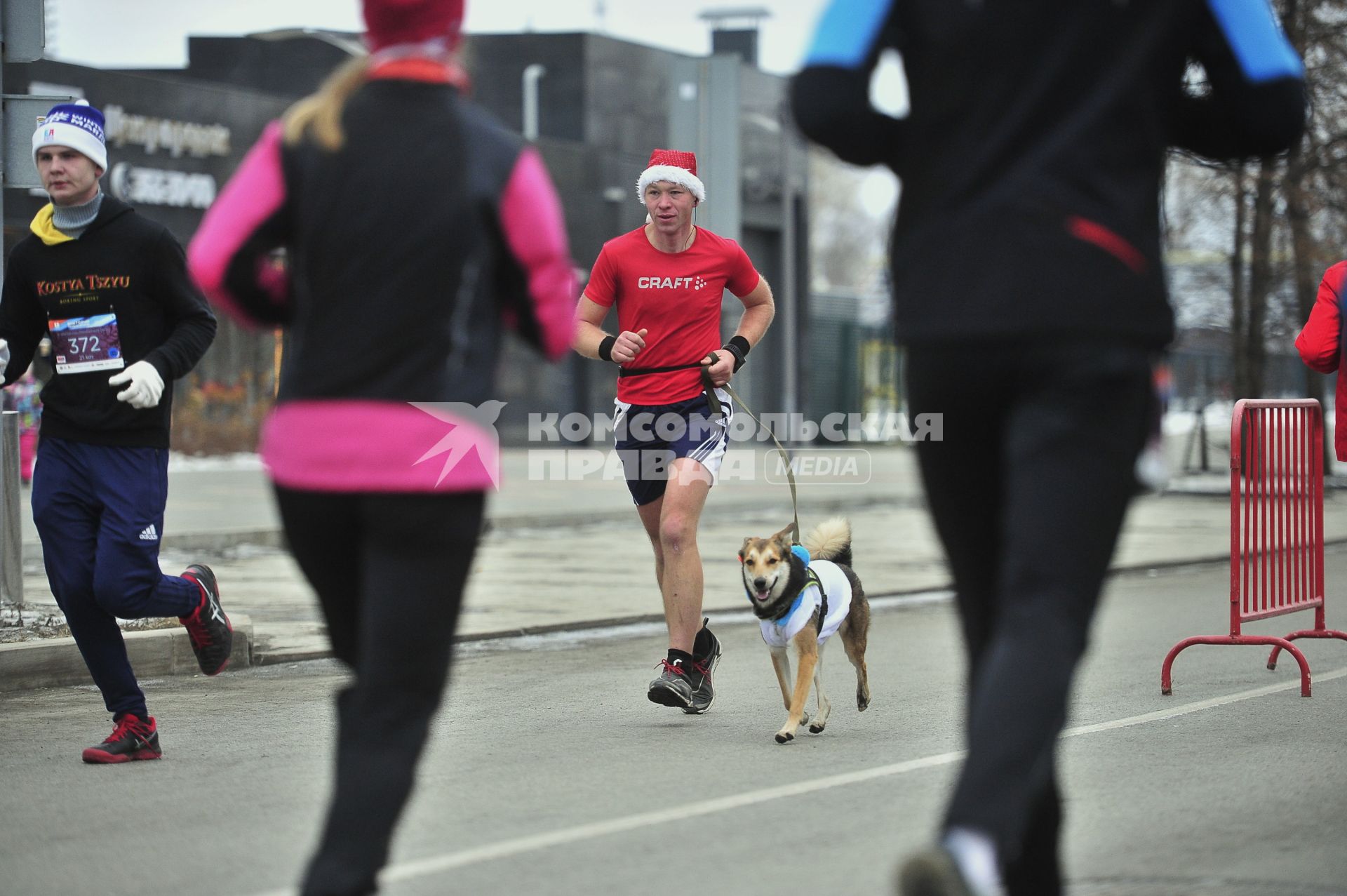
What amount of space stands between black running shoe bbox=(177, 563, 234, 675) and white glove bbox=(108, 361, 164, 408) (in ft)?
2.67

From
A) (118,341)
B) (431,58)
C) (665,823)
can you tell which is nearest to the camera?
(431,58)

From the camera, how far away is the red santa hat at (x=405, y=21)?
3182 millimetres

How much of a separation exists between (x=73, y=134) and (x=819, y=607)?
3.01 metres

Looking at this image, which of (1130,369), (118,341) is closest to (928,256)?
(1130,369)

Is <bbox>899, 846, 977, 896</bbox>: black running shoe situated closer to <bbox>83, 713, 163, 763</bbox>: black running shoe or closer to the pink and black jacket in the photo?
the pink and black jacket

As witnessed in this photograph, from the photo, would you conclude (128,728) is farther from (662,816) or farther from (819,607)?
(819,607)

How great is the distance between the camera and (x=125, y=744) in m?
5.90

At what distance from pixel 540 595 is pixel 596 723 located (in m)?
5.15

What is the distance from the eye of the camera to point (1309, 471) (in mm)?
8336

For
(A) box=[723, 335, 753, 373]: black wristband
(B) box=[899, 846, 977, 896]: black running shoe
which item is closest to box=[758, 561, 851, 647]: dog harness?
(A) box=[723, 335, 753, 373]: black wristband

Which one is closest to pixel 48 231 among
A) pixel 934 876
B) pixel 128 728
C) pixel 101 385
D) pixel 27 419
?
pixel 101 385

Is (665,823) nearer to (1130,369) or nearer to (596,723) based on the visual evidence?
(596,723)

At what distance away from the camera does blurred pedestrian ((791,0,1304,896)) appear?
289 centimetres

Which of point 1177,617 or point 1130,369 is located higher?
point 1130,369
